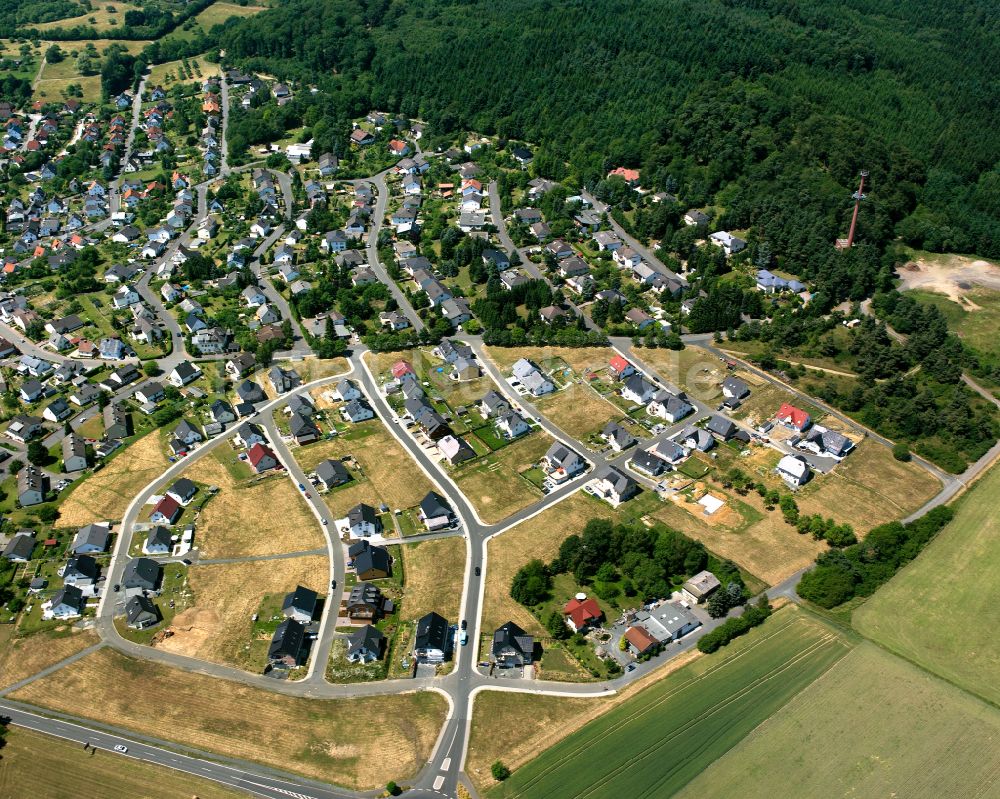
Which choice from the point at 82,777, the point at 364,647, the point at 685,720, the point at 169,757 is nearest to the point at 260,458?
the point at 364,647

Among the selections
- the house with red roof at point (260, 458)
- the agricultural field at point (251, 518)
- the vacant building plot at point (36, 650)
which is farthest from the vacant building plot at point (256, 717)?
the house with red roof at point (260, 458)

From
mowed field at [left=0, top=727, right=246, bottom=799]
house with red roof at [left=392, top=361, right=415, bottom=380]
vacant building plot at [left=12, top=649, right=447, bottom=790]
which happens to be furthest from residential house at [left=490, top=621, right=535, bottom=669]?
house with red roof at [left=392, top=361, right=415, bottom=380]

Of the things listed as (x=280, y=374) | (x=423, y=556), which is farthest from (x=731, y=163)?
(x=423, y=556)

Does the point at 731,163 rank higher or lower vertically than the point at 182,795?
higher

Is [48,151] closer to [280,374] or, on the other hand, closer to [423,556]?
[280,374]

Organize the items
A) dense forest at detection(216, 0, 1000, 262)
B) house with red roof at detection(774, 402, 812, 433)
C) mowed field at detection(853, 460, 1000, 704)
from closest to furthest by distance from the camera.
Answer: mowed field at detection(853, 460, 1000, 704) → house with red roof at detection(774, 402, 812, 433) → dense forest at detection(216, 0, 1000, 262)

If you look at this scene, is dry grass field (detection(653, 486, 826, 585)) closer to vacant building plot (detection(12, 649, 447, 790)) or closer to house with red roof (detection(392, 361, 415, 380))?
vacant building plot (detection(12, 649, 447, 790))
